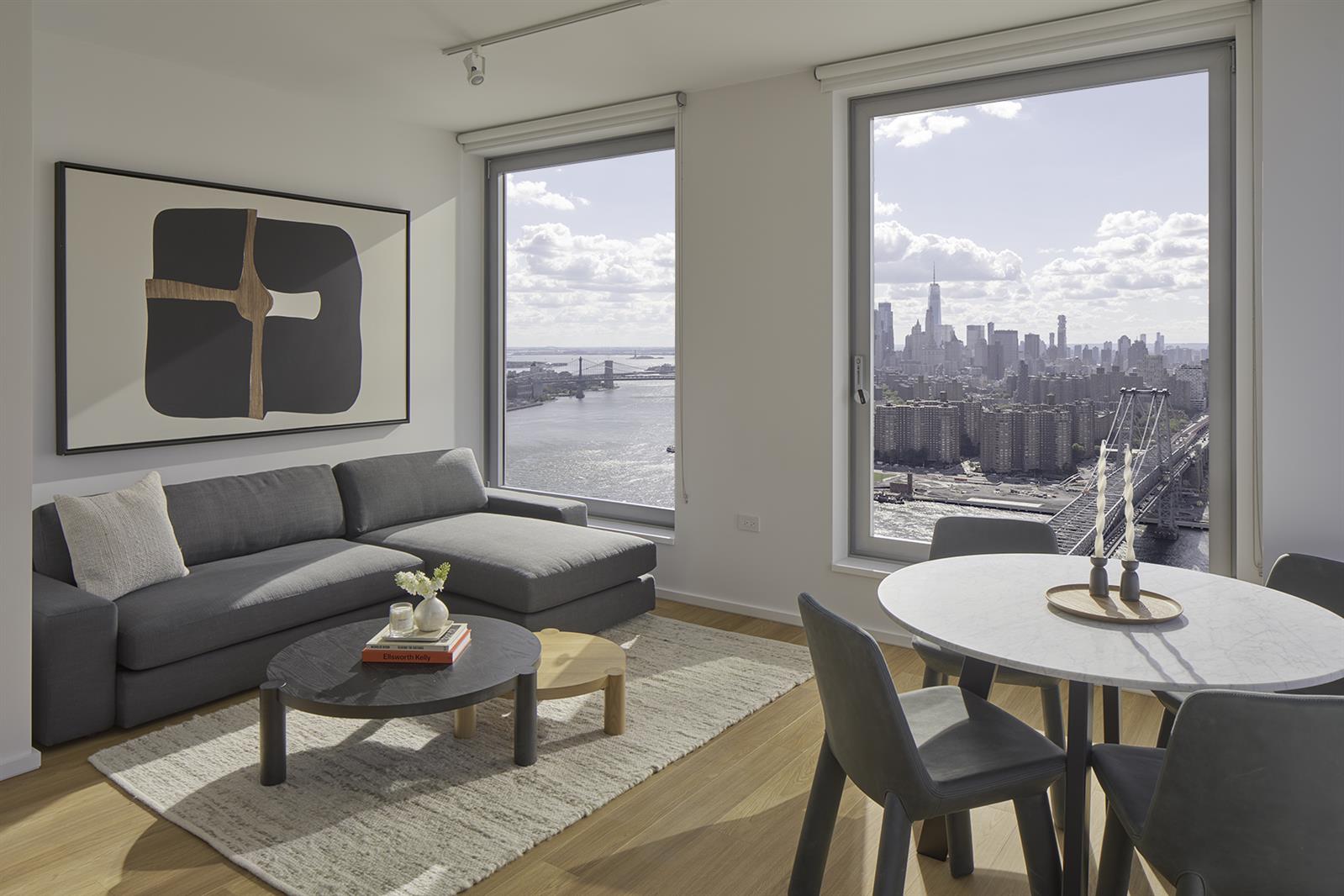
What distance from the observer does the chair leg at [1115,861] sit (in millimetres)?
1755

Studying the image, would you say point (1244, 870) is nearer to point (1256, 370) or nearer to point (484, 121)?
point (1256, 370)

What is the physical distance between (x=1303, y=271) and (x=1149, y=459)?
3.11 ft

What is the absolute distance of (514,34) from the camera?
369 cm

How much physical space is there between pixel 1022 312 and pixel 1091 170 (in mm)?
634

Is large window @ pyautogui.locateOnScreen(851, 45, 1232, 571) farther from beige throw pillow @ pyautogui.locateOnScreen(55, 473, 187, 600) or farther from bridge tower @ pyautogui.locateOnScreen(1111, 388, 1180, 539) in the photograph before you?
beige throw pillow @ pyautogui.locateOnScreen(55, 473, 187, 600)

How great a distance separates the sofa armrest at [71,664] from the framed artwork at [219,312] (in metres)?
1.04

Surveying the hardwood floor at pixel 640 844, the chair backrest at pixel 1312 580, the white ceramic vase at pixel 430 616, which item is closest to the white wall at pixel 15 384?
the hardwood floor at pixel 640 844

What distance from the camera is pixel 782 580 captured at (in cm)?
447

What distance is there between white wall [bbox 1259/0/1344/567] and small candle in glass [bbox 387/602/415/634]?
9.56 ft

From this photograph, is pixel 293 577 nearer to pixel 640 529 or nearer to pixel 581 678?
pixel 581 678

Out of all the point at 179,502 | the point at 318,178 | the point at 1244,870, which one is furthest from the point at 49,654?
the point at 1244,870

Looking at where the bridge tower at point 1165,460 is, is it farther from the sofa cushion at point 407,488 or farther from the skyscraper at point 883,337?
the sofa cushion at point 407,488

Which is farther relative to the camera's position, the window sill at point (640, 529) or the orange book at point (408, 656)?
the window sill at point (640, 529)

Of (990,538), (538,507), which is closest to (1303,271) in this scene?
(990,538)
